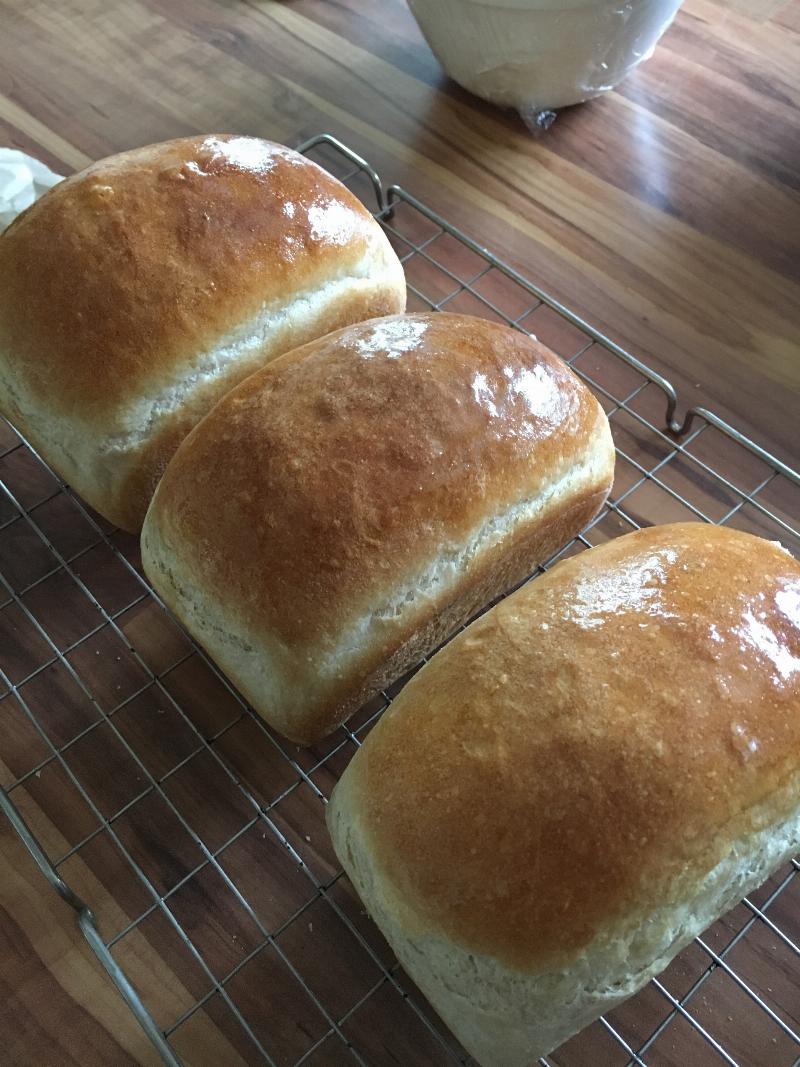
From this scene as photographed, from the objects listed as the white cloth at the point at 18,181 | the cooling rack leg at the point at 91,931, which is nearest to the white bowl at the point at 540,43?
the white cloth at the point at 18,181

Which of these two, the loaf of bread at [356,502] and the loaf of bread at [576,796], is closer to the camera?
the loaf of bread at [576,796]

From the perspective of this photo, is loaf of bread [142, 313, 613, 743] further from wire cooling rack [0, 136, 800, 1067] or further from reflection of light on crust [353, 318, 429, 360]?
wire cooling rack [0, 136, 800, 1067]

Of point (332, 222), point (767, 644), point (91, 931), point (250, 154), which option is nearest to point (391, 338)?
point (332, 222)

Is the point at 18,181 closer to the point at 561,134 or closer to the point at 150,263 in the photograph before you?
the point at 150,263

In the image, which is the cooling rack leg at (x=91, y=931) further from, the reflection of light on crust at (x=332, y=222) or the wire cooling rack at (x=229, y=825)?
the reflection of light on crust at (x=332, y=222)

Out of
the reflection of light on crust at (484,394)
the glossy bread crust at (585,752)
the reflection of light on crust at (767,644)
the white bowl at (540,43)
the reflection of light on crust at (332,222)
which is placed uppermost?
the white bowl at (540,43)

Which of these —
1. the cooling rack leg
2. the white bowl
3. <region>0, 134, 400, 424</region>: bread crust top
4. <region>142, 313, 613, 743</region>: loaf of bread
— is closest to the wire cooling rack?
the cooling rack leg
